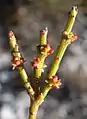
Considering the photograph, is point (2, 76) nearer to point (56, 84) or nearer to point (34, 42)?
point (34, 42)

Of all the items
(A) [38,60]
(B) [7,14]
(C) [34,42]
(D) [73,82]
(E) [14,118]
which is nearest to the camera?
(A) [38,60]

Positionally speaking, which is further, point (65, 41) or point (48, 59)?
point (48, 59)

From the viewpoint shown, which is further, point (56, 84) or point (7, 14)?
point (7, 14)

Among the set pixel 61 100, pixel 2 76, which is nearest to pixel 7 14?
pixel 2 76

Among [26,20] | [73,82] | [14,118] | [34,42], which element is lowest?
[14,118]

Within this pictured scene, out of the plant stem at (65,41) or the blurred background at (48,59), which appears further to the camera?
the blurred background at (48,59)

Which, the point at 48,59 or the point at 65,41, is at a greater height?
the point at 48,59

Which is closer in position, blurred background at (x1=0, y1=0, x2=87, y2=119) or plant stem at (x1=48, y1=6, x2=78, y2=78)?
plant stem at (x1=48, y1=6, x2=78, y2=78)

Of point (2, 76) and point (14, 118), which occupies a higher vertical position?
point (2, 76)
